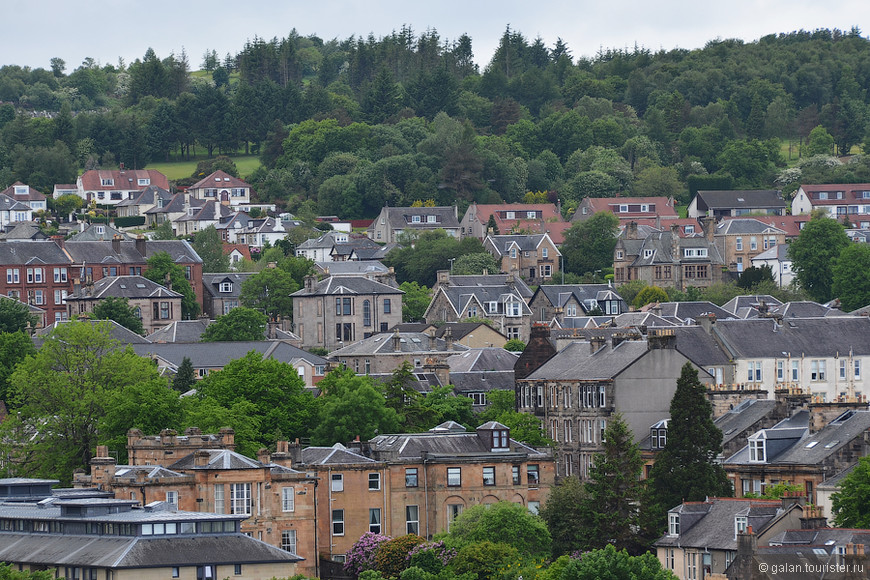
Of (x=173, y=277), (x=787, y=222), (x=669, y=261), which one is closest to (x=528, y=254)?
(x=669, y=261)

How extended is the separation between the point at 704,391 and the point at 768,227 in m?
103

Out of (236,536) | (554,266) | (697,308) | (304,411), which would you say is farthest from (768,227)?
(236,536)

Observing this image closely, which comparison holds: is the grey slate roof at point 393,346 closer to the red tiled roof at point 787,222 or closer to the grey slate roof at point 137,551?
the grey slate roof at point 137,551

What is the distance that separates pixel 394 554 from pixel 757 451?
15346 millimetres

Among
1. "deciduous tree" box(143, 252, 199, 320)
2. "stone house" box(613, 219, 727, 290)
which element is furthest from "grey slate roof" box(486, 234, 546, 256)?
"deciduous tree" box(143, 252, 199, 320)

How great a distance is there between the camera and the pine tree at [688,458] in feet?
268

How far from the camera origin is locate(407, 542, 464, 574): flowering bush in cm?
7736

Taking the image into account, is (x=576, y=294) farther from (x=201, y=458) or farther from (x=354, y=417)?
(x=201, y=458)

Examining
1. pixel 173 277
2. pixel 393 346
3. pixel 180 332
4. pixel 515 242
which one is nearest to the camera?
pixel 393 346

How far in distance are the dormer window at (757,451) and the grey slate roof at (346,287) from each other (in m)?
67.9

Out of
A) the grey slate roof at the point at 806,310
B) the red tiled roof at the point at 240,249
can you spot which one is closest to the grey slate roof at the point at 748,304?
the grey slate roof at the point at 806,310

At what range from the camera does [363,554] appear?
271ft

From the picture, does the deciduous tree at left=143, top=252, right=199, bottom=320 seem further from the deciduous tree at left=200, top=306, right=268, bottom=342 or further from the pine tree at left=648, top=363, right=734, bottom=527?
the pine tree at left=648, top=363, right=734, bottom=527

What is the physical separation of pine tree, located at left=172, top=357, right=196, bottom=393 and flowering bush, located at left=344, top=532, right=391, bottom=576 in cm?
3690
